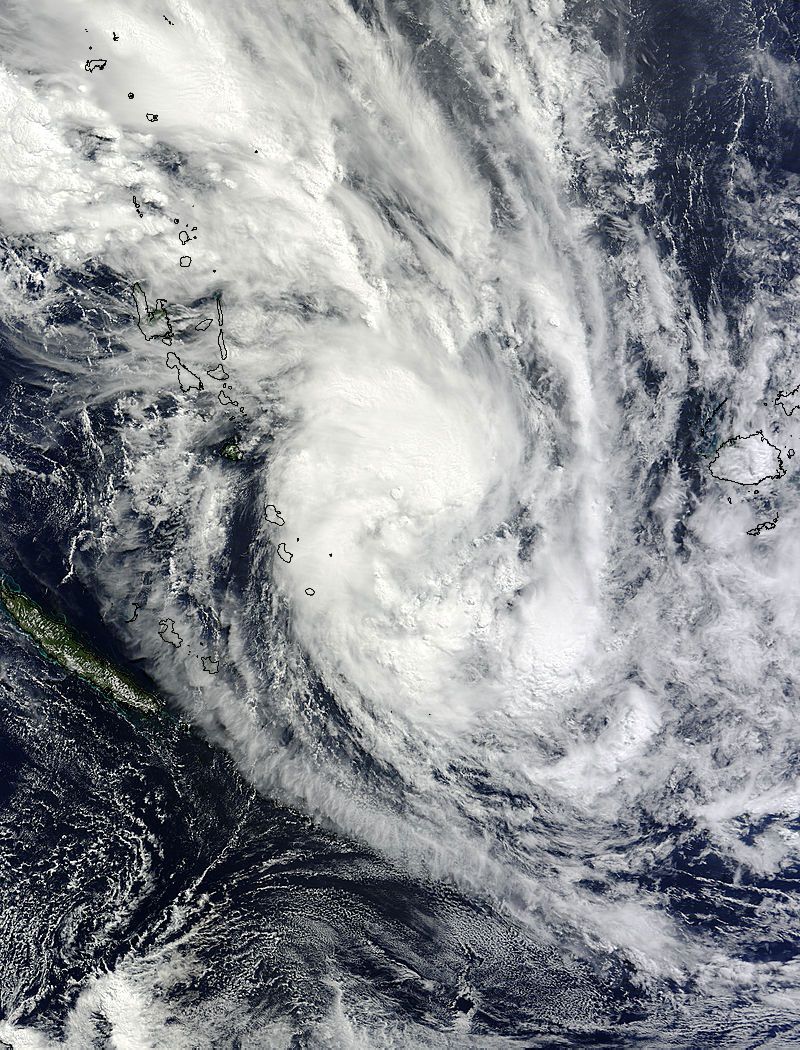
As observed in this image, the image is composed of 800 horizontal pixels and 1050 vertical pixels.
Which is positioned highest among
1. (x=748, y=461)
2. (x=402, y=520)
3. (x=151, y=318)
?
(x=151, y=318)

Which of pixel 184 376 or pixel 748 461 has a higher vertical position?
pixel 184 376

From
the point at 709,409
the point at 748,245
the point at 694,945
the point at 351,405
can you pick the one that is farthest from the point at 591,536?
the point at 694,945

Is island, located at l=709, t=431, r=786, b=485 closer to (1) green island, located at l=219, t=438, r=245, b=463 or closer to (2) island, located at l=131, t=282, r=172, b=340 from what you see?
(1) green island, located at l=219, t=438, r=245, b=463

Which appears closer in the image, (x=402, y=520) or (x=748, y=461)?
(x=402, y=520)

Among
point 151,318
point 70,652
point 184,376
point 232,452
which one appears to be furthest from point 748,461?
point 70,652

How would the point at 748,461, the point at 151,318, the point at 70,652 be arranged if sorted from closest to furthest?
1. the point at 151,318
2. the point at 748,461
3. the point at 70,652

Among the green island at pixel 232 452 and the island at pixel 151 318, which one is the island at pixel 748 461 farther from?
the island at pixel 151 318

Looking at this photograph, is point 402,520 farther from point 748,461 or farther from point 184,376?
point 748,461

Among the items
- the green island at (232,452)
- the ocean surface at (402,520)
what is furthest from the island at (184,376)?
the green island at (232,452)
